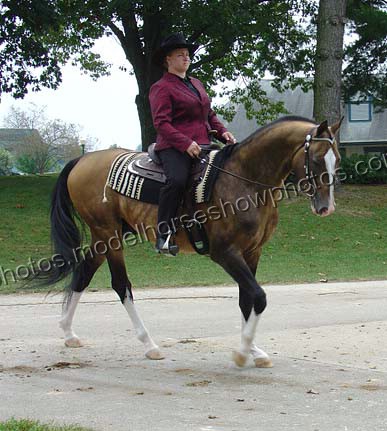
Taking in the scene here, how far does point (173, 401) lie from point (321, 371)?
159cm

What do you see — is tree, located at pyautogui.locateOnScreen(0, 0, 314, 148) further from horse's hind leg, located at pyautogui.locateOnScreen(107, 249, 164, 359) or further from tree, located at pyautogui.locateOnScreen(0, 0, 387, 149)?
horse's hind leg, located at pyautogui.locateOnScreen(107, 249, 164, 359)

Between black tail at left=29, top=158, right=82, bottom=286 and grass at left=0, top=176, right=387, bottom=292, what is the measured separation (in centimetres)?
442

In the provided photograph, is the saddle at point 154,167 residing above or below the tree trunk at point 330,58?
below

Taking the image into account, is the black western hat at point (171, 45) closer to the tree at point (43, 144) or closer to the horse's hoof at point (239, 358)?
the horse's hoof at point (239, 358)

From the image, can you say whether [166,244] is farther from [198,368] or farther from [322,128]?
[322,128]

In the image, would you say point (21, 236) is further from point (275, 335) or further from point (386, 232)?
point (275, 335)

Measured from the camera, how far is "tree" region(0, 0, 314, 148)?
893 inches

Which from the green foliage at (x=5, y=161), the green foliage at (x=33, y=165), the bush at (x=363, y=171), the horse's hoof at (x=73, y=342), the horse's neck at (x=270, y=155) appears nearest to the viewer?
the horse's neck at (x=270, y=155)

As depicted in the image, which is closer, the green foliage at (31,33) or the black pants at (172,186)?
the black pants at (172,186)

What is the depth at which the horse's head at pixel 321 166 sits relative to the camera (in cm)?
631

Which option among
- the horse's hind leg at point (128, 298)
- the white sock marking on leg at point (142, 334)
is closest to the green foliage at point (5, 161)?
the horse's hind leg at point (128, 298)

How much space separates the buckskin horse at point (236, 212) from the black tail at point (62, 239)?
1 centimetres

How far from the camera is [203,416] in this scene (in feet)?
17.1

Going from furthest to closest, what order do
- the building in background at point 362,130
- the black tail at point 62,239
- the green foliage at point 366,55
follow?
the building in background at point 362,130 → the green foliage at point 366,55 → the black tail at point 62,239
